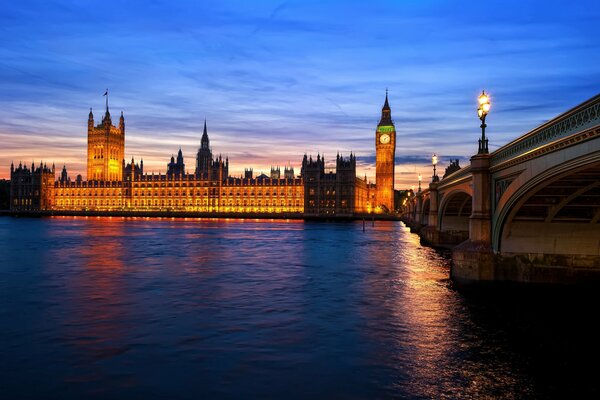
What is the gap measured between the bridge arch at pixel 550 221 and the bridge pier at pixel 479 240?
54 cm

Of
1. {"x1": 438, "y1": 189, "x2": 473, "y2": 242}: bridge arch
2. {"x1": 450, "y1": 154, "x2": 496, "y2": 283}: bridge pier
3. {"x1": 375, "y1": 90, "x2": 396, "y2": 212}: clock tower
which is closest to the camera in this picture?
{"x1": 450, "y1": 154, "x2": 496, "y2": 283}: bridge pier

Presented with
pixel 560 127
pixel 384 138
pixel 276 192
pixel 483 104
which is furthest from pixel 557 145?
pixel 384 138

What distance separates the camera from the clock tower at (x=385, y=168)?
622ft

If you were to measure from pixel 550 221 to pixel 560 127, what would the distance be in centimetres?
866

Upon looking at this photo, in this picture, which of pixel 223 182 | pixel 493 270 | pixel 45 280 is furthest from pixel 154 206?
pixel 493 270

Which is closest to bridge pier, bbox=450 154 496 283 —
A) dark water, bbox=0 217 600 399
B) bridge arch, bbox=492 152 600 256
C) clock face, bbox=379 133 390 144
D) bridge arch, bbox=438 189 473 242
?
bridge arch, bbox=492 152 600 256

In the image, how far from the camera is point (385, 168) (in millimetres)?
192500

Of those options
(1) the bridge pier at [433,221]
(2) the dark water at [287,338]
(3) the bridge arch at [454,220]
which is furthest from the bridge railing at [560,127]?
(1) the bridge pier at [433,221]

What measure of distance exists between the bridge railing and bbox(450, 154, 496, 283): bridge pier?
299 centimetres

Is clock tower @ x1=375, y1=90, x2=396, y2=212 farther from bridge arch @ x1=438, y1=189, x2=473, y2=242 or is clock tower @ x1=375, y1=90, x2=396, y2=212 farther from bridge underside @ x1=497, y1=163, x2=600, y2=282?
bridge underside @ x1=497, y1=163, x2=600, y2=282

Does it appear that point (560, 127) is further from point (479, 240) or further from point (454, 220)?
point (454, 220)

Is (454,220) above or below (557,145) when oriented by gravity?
below

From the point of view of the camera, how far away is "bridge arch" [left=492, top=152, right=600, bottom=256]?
66.6 ft

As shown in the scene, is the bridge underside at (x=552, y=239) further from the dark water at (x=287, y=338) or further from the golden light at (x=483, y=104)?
the golden light at (x=483, y=104)
